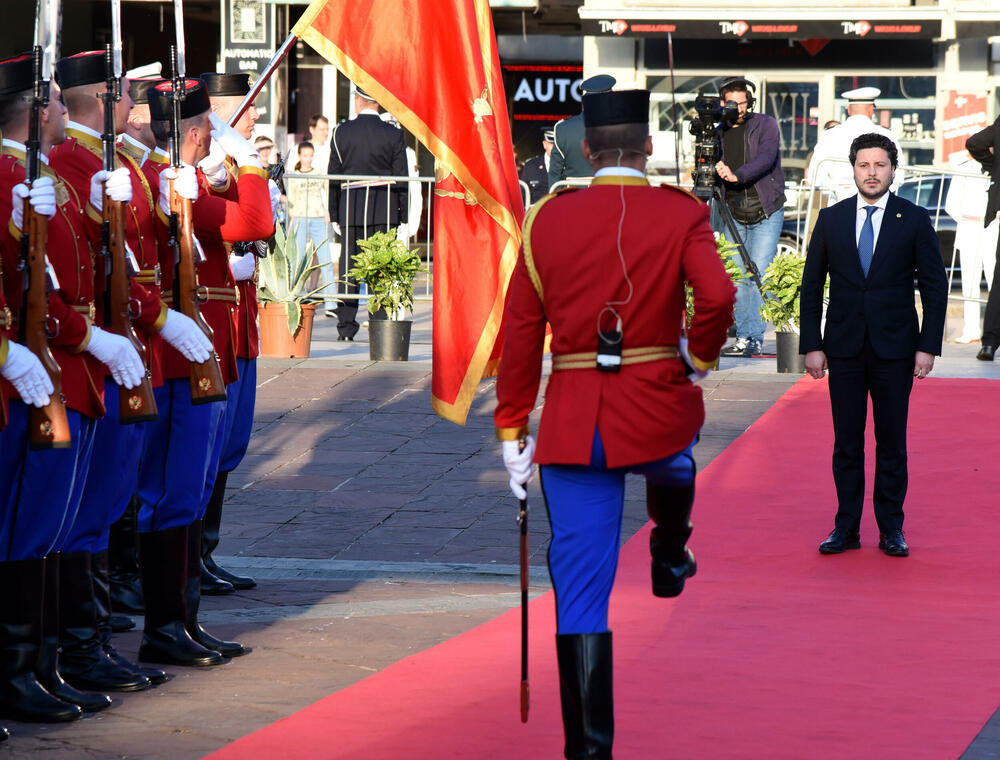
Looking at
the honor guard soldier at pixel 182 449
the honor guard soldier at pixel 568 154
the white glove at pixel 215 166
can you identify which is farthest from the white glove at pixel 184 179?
the honor guard soldier at pixel 568 154

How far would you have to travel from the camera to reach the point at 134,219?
5.86 m

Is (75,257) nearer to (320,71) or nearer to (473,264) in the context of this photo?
(473,264)

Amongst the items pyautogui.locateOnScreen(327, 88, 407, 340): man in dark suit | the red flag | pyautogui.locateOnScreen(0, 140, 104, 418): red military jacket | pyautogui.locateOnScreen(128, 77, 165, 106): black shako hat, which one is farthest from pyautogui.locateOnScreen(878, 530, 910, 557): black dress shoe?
pyautogui.locateOnScreen(327, 88, 407, 340): man in dark suit

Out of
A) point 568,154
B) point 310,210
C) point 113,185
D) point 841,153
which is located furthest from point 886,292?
point 310,210

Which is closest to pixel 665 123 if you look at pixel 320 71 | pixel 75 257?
pixel 320 71

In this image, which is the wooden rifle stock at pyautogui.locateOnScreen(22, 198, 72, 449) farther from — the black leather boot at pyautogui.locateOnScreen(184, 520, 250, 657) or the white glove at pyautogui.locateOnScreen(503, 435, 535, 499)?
the white glove at pyautogui.locateOnScreen(503, 435, 535, 499)

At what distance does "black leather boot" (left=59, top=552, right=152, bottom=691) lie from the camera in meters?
5.62

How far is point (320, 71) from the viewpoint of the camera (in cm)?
2572

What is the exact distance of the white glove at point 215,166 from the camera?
6.45 meters

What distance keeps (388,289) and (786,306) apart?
2825 mm

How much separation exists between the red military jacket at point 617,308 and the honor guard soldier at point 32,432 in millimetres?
1382

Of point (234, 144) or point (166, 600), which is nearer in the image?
point (166, 600)

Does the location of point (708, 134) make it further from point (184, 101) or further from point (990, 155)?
point (184, 101)

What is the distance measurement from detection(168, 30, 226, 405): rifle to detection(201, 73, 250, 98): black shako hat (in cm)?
60
